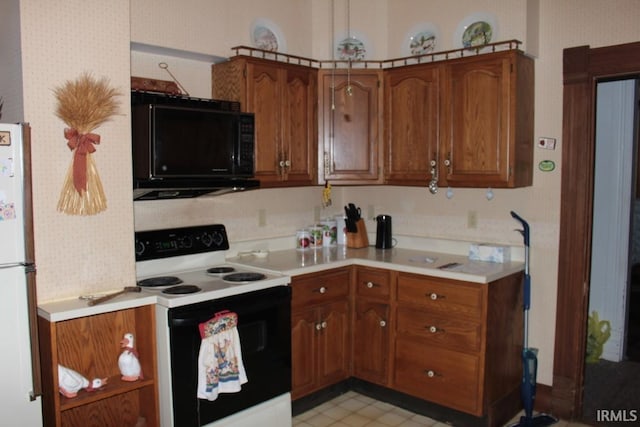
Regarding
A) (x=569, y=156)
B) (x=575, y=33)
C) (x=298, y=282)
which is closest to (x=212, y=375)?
(x=298, y=282)

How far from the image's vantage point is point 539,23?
10.9 feet

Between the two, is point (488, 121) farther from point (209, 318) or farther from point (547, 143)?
point (209, 318)

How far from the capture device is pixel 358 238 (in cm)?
392

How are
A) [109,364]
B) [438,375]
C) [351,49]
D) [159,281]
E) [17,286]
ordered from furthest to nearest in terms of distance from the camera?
[351,49]
[438,375]
[159,281]
[109,364]
[17,286]

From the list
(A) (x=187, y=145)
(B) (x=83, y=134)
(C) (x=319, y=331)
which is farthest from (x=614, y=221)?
(B) (x=83, y=134)

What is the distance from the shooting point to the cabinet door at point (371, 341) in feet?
11.3

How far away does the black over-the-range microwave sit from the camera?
8.71 feet

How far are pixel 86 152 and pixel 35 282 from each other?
59cm

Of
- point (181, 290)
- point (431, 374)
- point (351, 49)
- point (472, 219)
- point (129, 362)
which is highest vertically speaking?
point (351, 49)

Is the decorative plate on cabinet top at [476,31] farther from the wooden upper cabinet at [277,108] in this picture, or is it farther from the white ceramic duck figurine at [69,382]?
the white ceramic duck figurine at [69,382]

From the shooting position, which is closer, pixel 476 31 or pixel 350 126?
pixel 476 31

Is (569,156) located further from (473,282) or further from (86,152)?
(86,152)

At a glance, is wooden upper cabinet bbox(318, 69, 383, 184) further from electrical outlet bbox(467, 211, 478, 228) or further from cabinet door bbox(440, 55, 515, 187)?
electrical outlet bbox(467, 211, 478, 228)

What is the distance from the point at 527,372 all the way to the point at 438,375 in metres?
0.50
